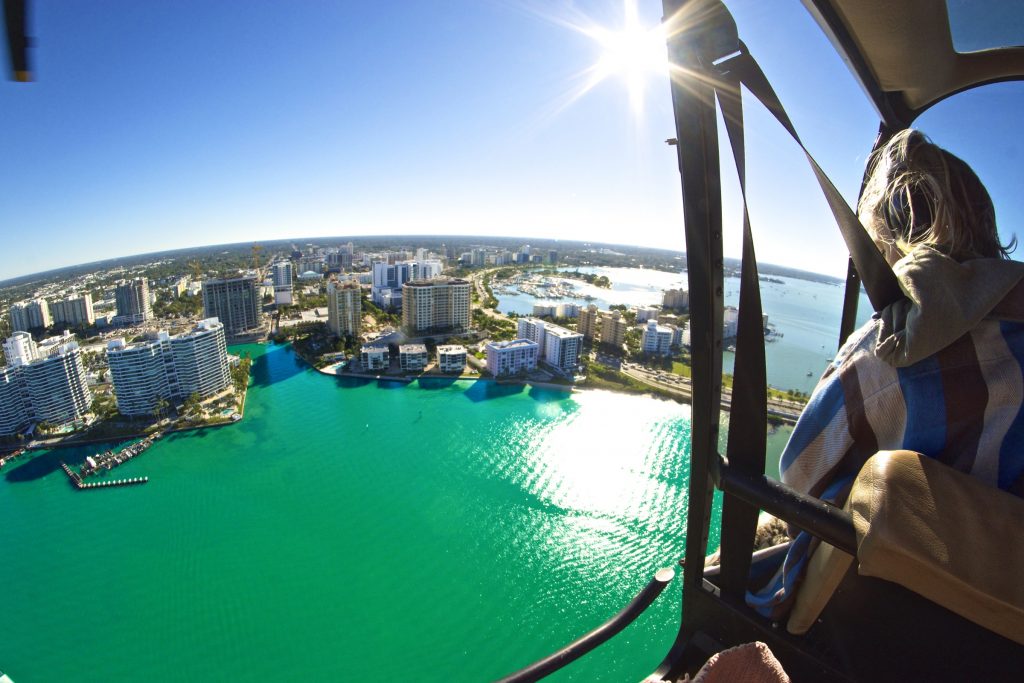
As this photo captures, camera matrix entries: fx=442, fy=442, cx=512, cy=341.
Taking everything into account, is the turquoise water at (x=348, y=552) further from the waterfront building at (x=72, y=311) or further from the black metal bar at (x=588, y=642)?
the waterfront building at (x=72, y=311)

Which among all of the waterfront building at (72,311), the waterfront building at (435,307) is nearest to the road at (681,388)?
the waterfront building at (435,307)

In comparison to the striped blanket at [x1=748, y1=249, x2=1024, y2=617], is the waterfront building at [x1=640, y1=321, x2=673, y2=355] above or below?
below

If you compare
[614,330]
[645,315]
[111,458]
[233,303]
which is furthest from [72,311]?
[645,315]

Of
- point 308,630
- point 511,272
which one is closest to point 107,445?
point 308,630

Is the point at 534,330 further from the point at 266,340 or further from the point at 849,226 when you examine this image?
the point at 849,226

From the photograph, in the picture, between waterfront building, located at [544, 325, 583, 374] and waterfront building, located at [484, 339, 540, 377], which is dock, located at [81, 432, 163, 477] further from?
waterfront building, located at [544, 325, 583, 374]

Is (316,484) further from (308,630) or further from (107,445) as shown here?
(107,445)

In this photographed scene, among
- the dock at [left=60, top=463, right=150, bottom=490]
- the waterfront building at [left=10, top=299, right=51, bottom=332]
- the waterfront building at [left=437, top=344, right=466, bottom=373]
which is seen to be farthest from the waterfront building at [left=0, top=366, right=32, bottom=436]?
the waterfront building at [left=10, top=299, right=51, bottom=332]
